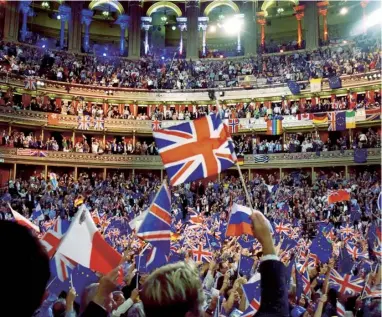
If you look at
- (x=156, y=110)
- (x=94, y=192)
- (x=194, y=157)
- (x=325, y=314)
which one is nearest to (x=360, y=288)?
(x=325, y=314)

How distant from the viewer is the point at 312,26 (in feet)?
143

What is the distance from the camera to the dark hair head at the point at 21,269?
1648mm

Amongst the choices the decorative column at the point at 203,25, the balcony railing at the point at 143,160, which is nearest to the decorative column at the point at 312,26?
the decorative column at the point at 203,25

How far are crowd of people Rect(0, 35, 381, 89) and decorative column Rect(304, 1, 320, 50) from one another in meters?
1.52

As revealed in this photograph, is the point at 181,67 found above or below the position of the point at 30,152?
above

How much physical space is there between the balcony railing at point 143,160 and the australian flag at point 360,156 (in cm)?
32

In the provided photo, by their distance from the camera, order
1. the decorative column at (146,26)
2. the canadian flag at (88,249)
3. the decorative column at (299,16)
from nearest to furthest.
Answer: the canadian flag at (88,249) → the decorative column at (299,16) → the decorative column at (146,26)

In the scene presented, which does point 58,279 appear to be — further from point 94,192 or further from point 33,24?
point 33,24

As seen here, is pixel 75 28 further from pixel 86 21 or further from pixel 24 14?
pixel 24 14

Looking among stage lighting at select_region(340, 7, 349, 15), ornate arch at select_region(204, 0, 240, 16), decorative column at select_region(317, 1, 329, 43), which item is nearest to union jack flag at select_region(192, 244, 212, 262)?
decorative column at select_region(317, 1, 329, 43)

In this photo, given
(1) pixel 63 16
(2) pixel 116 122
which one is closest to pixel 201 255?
(2) pixel 116 122

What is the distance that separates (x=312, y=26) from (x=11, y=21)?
93.0 ft

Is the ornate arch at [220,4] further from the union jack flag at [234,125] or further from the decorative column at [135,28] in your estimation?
the union jack flag at [234,125]

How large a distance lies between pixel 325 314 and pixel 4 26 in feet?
138
